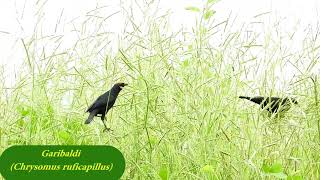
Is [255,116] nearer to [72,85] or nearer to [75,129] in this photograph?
[75,129]

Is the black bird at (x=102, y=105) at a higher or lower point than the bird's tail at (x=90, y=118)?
higher

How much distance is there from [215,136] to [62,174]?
604 millimetres

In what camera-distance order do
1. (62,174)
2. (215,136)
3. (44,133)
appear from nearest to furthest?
(62,174), (215,136), (44,133)

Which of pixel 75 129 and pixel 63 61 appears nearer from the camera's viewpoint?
pixel 75 129

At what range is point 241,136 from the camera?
2.04 metres

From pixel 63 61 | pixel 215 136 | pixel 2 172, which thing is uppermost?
pixel 63 61

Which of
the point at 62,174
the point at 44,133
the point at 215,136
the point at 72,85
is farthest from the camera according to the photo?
the point at 72,85

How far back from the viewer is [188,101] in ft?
7.10

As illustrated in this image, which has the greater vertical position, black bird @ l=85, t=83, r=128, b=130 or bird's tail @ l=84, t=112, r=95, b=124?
black bird @ l=85, t=83, r=128, b=130

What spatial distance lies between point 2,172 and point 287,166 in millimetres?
1083

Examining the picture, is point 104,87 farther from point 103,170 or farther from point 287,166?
point 287,166

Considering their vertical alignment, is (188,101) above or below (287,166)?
above

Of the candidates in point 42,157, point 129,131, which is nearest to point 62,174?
point 42,157

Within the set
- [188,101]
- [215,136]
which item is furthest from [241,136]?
[188,101]
